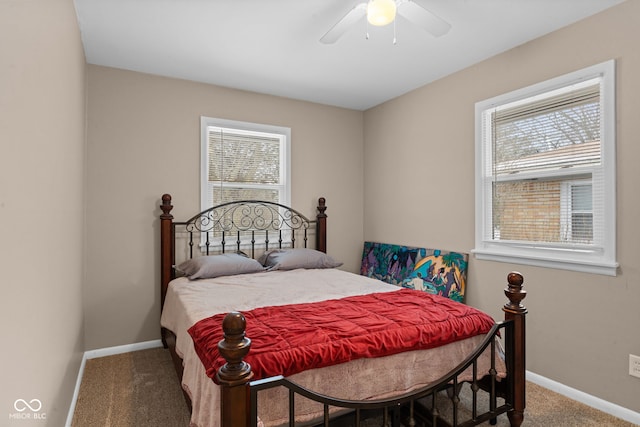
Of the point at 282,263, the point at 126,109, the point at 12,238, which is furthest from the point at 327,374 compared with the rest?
the point at 126,109

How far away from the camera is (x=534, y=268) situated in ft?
8.80

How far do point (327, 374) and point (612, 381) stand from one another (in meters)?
1.95

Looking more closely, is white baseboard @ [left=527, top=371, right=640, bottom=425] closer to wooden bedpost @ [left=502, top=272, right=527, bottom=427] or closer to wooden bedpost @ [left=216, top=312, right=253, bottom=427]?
wooden bedpost @ [left=502, top=272, right=527, bottom=427]

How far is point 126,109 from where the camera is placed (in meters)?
3.25

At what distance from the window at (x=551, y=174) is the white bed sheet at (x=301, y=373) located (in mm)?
1049

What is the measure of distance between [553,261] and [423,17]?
73.4 inches

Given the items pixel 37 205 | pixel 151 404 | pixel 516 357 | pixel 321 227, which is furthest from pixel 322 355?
pixel 321 227

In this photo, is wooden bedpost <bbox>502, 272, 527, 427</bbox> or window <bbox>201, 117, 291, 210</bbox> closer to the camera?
wooden bedpost <bbox>502, 272, 527, 427</bbox>

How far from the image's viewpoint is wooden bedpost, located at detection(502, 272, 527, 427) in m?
1.96

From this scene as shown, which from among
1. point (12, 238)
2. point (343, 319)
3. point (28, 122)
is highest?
point (28, 122)

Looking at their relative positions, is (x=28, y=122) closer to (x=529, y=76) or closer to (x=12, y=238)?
(x=12, y=238)

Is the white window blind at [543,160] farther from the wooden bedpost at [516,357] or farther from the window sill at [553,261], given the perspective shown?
the wooden bedpost at [516,357]

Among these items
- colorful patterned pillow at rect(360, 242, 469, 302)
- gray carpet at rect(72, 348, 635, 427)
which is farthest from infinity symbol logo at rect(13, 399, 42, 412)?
colorful patterned pillow at rect(360, 242, 469, 302)

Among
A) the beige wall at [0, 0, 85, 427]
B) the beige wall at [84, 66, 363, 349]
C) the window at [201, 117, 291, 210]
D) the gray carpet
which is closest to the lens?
the beige wall at [0, 0, 85, 427]
